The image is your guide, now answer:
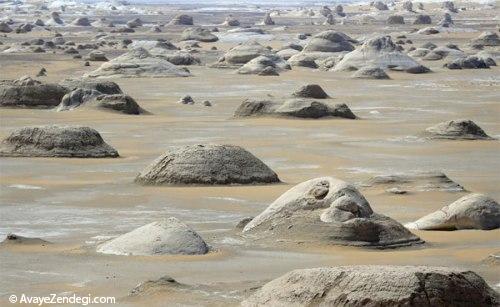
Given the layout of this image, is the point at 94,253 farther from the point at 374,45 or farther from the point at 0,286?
the point at 374,45

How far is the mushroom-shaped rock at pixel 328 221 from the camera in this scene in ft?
33.7

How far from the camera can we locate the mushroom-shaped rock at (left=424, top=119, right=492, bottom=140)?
19.8 m

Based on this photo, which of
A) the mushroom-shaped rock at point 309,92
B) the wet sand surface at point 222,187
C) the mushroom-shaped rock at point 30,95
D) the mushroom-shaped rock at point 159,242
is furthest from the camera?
the mushroom-shaped rock at point 309,92

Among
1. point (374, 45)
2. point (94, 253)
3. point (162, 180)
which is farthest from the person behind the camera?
point (374, 45)

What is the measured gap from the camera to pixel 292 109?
2338 cm

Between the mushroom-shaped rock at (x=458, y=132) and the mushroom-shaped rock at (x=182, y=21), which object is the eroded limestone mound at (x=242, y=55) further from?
the mushroom-shaped rock at (x=182, y=21)

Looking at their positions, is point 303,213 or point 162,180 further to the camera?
point 162,180

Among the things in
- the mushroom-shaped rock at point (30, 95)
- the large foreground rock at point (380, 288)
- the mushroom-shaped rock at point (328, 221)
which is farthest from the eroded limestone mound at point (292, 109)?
the large foreground rock at point (380, 288)

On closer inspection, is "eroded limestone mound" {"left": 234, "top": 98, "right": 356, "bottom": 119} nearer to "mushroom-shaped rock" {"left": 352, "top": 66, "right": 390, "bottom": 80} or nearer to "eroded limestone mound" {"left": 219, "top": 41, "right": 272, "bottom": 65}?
"mushroom-shaped rock" {"left": 352, "top": 66, "right": 390, "bottom": 80}

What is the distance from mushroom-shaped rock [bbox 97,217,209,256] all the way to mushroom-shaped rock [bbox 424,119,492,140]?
10.5 metres

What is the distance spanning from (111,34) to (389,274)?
6038 centimetres

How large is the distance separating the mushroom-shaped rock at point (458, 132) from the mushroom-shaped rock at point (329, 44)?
2564 cm

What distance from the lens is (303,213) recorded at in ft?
34.6

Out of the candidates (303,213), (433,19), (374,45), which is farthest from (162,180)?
(433,19)
